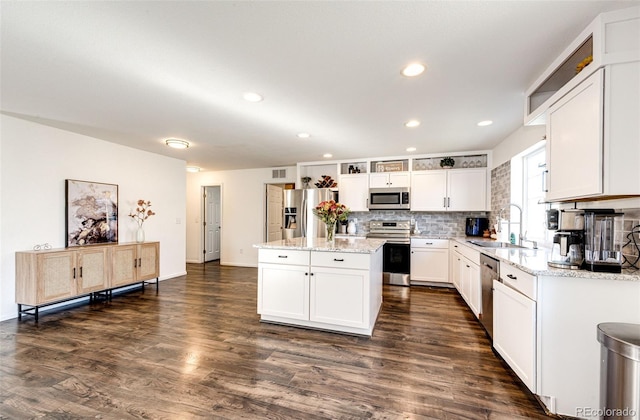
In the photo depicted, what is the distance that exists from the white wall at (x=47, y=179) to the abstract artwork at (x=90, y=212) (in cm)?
9

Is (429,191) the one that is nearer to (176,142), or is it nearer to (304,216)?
(304,216)

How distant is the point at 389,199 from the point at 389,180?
14.6 inches

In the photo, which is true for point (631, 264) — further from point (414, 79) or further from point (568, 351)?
point (414, 79)

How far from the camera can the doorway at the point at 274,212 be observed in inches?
254

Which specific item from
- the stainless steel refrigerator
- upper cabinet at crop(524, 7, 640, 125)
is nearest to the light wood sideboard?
the stainless steel refrigerator

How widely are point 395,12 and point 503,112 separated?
215cm

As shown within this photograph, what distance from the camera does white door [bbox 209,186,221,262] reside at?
707 cm

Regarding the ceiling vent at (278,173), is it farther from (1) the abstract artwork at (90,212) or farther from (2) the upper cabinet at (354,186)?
(1) the abstract artwork at (90,212)

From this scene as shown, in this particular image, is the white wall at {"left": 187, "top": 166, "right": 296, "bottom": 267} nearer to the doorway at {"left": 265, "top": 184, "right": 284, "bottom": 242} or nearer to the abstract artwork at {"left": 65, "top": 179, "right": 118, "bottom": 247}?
the doorway at {"left": 265, "top": 184, "right": 284, "bottom": 242}

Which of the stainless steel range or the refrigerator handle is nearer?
the stainless steel range

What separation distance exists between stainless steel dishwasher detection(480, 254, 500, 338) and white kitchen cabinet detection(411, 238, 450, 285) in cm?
168

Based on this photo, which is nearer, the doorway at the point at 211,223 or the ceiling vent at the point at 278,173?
the ceiling vent at the point at 278,173

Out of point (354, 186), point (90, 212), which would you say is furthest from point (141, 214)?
point (354, 186)

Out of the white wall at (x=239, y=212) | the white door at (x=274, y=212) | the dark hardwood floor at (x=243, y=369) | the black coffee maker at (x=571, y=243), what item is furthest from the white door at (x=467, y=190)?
the white door at (x=274, y=212)
